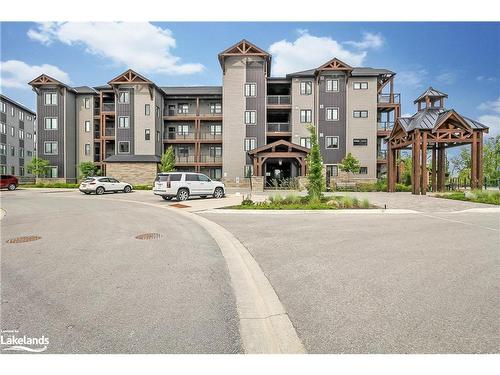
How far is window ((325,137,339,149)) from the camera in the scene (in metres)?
35.6

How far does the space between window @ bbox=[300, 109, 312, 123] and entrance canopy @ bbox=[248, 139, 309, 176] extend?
6277 mm

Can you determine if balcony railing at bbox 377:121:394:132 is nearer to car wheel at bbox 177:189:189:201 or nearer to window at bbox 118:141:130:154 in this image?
car wheel at bbox 177:189:189:201

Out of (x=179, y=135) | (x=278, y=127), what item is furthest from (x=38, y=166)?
(x=278, y=127)

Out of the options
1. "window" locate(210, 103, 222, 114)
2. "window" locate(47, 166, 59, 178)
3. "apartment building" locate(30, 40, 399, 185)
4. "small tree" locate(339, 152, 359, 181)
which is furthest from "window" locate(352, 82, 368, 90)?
"window" locate(47, 166, 59, 178)

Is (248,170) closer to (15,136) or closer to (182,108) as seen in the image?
(182,108)

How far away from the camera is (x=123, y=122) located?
3747cm

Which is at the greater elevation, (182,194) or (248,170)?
(248,170)

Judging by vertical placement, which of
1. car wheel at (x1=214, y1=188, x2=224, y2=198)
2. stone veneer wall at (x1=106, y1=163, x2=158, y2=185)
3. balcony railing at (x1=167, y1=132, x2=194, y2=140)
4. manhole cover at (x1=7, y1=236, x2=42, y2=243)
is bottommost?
manhole cover at (x1=7, y1=236, x2=42, y2=243)

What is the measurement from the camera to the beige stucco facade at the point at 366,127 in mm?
35406

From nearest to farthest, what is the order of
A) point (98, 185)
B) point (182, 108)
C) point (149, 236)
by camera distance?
point (149, 236)
point (98, 185)
point (182, 108)

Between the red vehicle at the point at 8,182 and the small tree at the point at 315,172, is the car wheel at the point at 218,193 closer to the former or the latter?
the small tree at the point at 315,172

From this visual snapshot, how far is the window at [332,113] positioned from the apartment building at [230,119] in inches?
5.1

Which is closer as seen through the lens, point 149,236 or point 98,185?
point 149,236

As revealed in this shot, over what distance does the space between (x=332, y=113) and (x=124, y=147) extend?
27963 millimetres
